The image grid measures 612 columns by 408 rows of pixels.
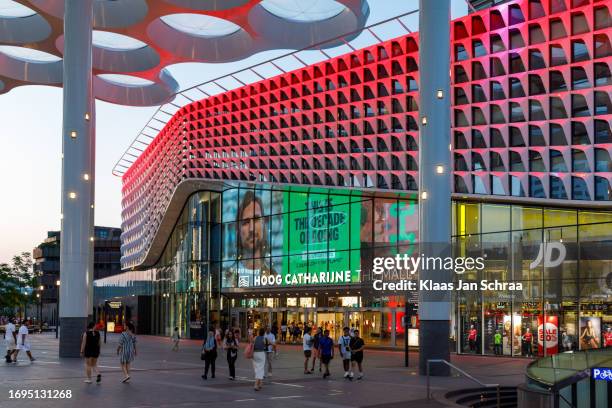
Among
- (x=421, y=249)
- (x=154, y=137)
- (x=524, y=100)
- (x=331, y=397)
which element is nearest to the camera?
(x=331, y=397)

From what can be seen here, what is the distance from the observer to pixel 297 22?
43.4 meters

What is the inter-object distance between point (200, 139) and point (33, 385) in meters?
48.4

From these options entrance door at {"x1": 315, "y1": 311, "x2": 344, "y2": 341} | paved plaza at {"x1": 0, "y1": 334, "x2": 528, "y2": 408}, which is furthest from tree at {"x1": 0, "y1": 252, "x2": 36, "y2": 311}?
paved plaza at {"x1": 0, "y1": 334, "x2": 528, "y2": 408}

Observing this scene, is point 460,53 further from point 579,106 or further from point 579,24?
point 579,106

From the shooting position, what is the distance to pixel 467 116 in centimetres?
4119

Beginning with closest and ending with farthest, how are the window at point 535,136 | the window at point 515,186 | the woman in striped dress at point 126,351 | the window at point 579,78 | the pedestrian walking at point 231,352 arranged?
the woman in striped dress at point 126,351
the pedestrian walking at point 231,352
the window at point 579,78
the window at point 535,136
the window at point 515,186

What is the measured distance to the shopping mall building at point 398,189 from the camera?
116 ft

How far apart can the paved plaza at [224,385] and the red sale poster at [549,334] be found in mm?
4313

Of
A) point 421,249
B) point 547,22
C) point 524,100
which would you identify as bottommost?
point 421,249

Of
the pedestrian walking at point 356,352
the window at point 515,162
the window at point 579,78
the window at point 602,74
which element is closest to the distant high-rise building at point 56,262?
the window at point 515,162

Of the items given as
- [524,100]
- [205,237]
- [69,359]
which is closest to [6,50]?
[205,237]

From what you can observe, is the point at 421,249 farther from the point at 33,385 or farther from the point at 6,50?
the point at 6,50

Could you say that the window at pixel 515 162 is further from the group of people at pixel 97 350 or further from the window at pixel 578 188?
the group of people at pixel 97 350

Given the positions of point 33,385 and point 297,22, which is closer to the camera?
point 33,385
